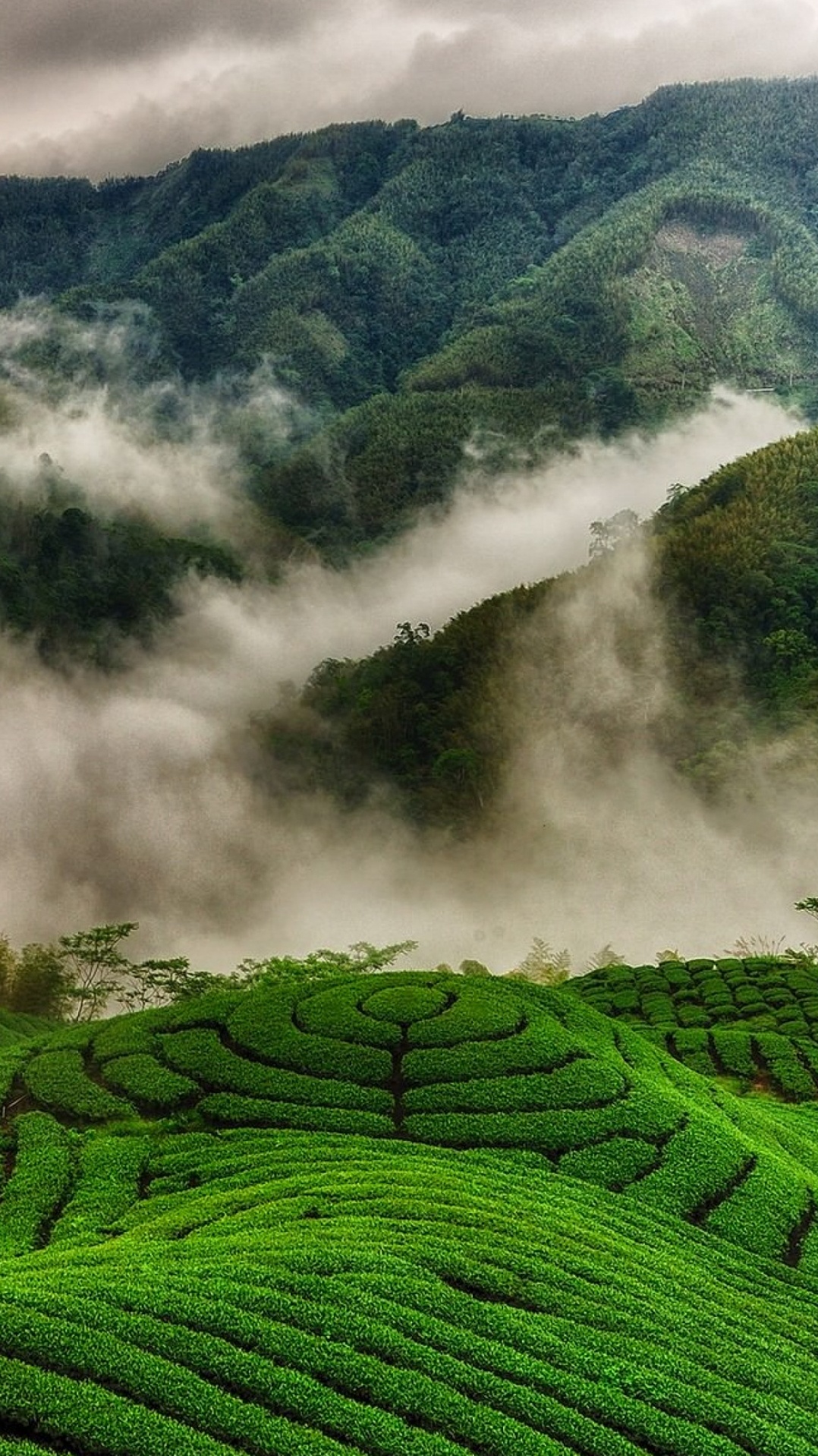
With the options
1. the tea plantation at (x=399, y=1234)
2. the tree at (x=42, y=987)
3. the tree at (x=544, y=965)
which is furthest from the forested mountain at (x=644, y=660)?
the tea plantation at (x=399, y=1234)

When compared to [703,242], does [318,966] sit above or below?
below

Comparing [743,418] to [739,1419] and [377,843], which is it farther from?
[739,1419]

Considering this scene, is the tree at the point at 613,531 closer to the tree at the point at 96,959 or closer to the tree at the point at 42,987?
the tree at the point at 42,987

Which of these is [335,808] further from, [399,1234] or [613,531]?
[399,1234]

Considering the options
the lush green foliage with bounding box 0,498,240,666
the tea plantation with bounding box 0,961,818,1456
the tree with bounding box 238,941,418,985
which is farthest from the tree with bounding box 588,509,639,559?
the tea plantation with bounding box 0,961,818,1456

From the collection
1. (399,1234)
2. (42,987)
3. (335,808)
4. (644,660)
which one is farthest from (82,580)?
(399,1234)

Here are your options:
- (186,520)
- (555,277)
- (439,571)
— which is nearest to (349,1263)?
(439,571)
